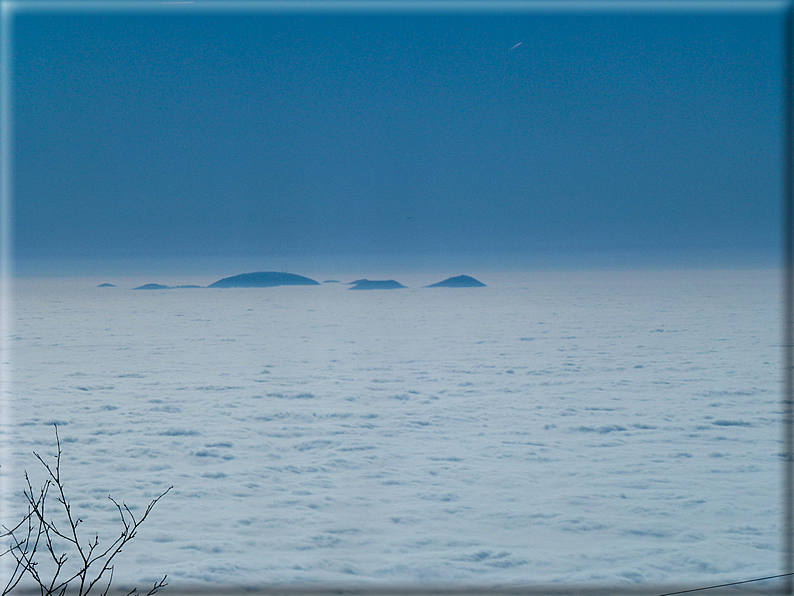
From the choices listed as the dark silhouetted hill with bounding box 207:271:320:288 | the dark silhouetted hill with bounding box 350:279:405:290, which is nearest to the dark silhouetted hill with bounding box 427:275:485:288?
the dark silhouetted hill with bounding box 350:279:405:290

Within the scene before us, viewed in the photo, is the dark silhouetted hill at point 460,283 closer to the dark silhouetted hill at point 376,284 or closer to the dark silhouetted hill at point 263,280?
the dark silhouetted hill at point 376,284

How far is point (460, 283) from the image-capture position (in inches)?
218

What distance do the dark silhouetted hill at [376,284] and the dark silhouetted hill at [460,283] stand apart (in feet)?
1.23

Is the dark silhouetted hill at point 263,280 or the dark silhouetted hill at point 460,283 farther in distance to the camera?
the dark silhouetted hill at point 460,283

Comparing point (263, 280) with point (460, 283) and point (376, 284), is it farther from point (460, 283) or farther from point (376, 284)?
point (460, 283)

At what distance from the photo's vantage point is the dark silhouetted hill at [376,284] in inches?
201

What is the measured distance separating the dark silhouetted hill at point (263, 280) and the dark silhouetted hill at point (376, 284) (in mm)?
408

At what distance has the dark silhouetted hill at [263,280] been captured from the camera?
5.19 meters

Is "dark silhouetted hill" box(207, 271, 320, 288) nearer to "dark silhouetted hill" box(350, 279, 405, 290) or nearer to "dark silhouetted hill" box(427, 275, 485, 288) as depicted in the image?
"dark silhouetted hill" box(350, 279, 405, 290)

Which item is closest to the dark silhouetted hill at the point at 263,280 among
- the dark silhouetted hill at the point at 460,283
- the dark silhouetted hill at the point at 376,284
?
the dark silhouetted hill at the point at 376,284

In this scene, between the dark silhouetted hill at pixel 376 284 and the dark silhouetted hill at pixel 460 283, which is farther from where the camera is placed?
the dark silhouetted hill at pixel 460 283

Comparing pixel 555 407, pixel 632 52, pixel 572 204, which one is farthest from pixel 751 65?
pixel 555 407

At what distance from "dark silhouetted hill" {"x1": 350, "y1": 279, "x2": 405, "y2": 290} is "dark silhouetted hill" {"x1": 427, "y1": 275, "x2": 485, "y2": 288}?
1.23 ft

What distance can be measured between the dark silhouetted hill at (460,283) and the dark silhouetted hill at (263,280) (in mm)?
1232
